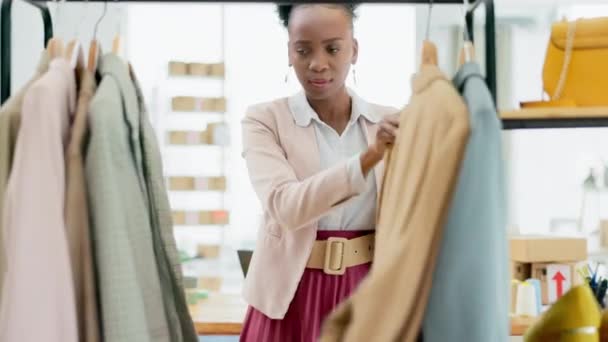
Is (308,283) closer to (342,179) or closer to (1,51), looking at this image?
(342,179)

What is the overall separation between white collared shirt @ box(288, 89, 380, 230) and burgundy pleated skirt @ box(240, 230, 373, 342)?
0.02 meters

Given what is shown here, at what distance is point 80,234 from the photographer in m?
0.81

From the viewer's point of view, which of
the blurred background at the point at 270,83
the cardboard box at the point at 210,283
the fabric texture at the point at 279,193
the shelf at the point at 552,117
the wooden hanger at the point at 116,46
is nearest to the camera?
the wooden hanger at the point at 116,46

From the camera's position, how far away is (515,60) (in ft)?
18.2

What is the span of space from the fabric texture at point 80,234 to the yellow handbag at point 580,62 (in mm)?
872

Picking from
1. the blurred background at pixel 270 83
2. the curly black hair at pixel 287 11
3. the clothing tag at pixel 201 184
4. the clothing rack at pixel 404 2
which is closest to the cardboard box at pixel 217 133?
the blurred background at pixel 270 83

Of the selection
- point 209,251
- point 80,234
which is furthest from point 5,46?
point 209,251

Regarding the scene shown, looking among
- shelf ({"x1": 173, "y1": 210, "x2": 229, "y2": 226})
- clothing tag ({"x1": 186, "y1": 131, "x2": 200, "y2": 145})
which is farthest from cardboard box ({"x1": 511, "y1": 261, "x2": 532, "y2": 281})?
clothing tag ({"x1": 186, "y1": 131, "x2": 200, "y2": 145})

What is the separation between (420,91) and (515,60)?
199 inches

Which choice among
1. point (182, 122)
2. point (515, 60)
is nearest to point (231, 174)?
point (182, 122)

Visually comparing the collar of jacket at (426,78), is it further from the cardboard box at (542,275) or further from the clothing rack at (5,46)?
the cardboard box at (542,275)

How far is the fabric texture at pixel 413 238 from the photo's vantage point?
2.13 ft

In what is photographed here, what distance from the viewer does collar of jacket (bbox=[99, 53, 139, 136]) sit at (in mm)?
862

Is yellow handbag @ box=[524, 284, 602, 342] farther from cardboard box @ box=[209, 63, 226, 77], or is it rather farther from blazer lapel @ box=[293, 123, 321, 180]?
cardboard box @ box=[209, 63, 226, 77]
